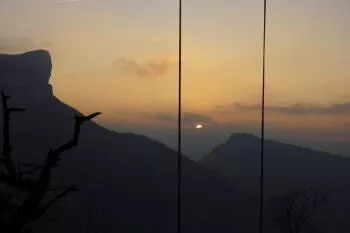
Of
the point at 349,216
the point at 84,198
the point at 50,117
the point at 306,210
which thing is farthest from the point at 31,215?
the point at 50,117

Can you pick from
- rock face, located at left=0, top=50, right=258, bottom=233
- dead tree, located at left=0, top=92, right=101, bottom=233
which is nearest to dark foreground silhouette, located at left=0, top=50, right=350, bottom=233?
rock face, located at left=0, top=50, right=258, bottom=233

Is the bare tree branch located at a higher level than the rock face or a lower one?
higher

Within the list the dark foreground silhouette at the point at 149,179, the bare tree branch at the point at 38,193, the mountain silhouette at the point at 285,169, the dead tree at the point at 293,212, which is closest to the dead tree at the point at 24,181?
the bare tree branch at the point at 38,193

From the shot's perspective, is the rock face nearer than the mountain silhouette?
Yes

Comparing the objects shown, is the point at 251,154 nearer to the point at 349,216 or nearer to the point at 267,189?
the point at 267,189

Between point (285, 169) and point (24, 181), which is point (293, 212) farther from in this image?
point (24, 181)

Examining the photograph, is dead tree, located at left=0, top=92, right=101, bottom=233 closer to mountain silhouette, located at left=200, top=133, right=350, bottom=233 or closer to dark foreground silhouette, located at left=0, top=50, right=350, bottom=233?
dark foreground silhouette, located at left=0, top=50, right=350, bottom=233

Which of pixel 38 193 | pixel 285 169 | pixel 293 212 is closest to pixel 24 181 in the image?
pixel 38 193

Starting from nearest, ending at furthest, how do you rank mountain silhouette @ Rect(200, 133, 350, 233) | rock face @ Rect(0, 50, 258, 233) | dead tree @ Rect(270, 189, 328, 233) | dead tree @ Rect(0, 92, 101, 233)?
1. dead tree @ Rect(0, 92, 101, 233)
2. dead tree @ Rect(270, 189, 328, 233)
3. rock face @ Rect(0, 50, 258, 233)
4. mountain silhouette @ Rect(200, 133, 350, 233)
